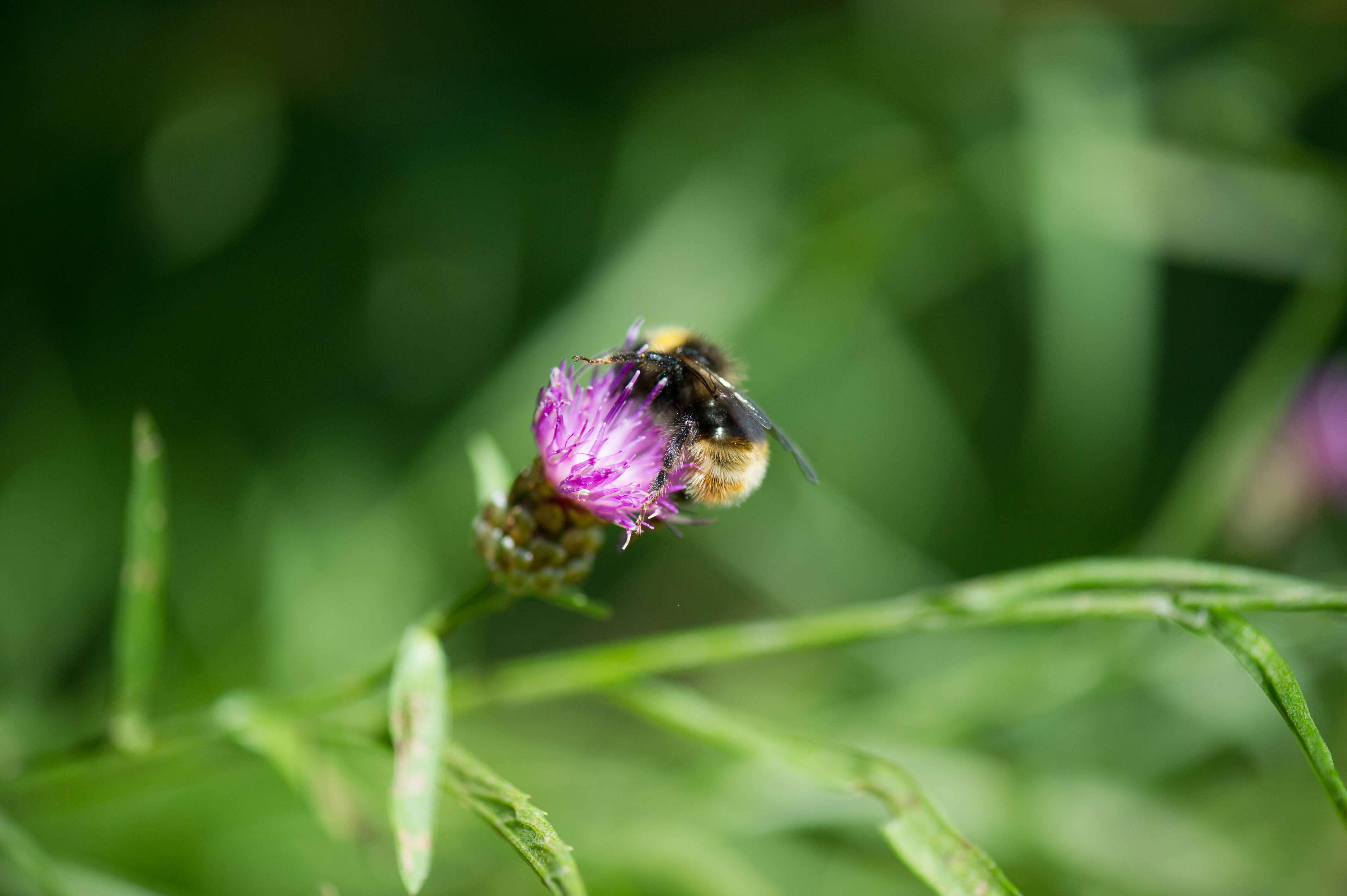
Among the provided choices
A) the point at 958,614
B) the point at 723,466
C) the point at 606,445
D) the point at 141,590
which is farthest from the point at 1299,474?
the point at 141,590

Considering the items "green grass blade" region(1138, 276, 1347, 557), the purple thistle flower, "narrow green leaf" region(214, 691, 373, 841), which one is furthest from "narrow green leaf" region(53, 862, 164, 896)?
"green grass blade" region(1138, 276, 1347, 557)

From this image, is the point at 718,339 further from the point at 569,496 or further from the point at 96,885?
the point at 96,885

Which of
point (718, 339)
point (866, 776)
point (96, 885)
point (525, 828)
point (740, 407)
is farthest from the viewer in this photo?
point (718, 339)

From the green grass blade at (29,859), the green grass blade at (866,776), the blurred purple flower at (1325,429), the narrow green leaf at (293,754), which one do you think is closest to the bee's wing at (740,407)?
the green grass blade at (866,776)

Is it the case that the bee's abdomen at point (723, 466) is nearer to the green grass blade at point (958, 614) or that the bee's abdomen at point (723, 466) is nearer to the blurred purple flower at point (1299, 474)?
the green grass blade at point (958, 614)

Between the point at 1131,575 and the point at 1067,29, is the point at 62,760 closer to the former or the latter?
the point at 1131,575

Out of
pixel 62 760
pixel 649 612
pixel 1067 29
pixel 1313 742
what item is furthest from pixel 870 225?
pixel 62 760
